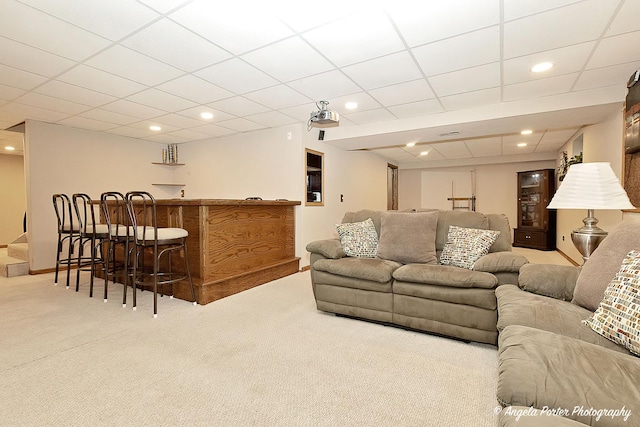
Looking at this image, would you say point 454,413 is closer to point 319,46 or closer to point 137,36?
point 319,46

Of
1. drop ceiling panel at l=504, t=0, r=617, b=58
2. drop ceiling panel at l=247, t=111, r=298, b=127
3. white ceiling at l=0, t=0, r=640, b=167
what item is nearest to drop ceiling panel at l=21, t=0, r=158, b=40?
white ceiling at l=0, t=0, r=640, b=167

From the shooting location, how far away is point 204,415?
1.54 meters

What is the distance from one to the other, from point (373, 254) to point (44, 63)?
3.59 meters

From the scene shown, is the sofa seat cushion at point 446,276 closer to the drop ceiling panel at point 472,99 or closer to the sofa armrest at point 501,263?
the sofa armrest at point 501,263

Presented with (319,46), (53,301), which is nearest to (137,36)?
(319,46)

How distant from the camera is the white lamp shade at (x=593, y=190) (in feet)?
6.37

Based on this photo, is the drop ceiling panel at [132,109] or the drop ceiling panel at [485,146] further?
the drop ceiling panel at [485,146]

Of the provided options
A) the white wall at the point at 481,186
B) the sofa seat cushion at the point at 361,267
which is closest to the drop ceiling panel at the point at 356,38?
the sofa seat cushion at the point at 361,267

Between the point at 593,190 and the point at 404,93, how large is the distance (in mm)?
2134

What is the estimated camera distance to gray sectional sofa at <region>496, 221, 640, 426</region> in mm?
931

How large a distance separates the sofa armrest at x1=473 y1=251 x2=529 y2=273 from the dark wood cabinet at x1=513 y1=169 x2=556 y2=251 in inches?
231

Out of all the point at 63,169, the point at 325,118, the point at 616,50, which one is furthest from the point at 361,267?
the point at 63,169

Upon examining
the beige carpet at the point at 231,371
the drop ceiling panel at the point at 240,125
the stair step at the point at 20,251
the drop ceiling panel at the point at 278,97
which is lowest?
the beige carpet at the point at 231,371

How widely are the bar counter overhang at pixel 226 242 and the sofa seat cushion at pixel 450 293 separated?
2001 mm
